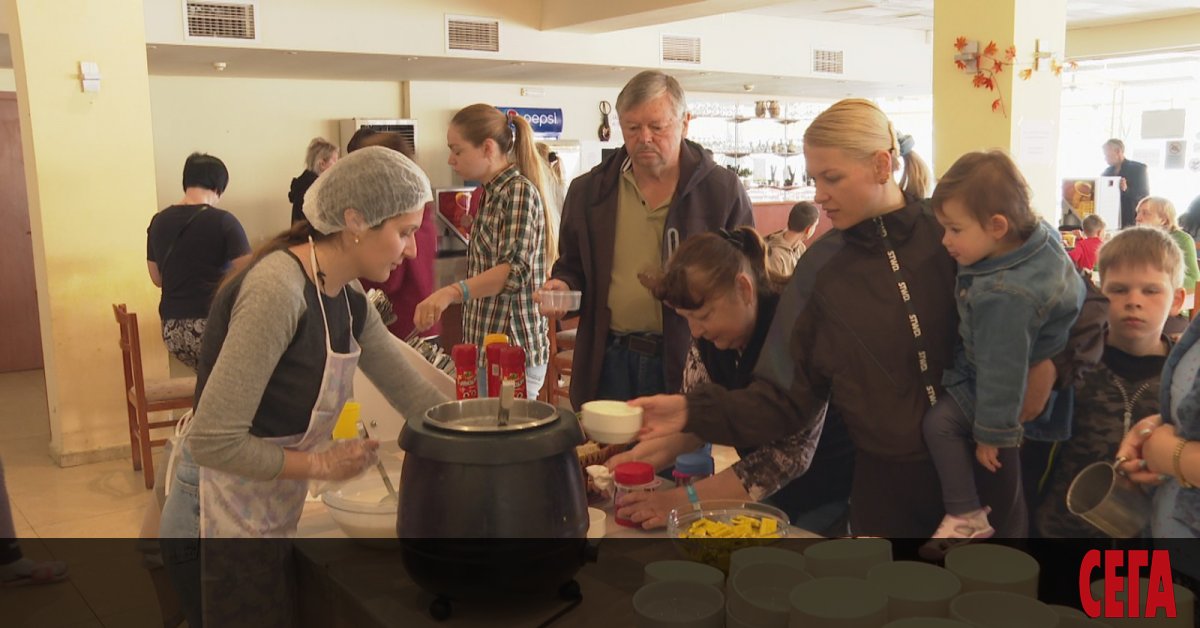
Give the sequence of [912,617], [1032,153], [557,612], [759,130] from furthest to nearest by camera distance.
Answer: [759,130] → [1032,153] → [557,612] → [912,617]

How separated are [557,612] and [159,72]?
317 inches

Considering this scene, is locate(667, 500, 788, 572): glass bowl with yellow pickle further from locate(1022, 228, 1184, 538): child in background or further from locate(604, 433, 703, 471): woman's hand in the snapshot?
locate(1022, 228, 1184, 538): child in background

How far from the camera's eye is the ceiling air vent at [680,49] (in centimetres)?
898

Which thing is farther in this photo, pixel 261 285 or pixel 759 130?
pixel 759 130

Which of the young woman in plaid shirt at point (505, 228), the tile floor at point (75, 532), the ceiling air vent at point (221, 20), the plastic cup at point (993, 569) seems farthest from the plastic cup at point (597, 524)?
the ceiling air vent at point (221, 20)

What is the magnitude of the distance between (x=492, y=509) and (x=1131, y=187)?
30.2ft

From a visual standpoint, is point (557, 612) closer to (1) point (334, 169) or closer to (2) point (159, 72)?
(1) point (334, 169)

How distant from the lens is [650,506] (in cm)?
182

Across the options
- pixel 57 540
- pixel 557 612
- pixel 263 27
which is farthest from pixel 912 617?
pixel 263 27

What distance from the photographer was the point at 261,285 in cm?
177

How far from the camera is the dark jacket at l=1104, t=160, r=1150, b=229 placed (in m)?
8.95

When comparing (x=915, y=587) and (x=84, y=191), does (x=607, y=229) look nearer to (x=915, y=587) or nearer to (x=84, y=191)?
(x=915, y=587)

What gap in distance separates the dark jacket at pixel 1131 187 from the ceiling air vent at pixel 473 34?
18.7 ft

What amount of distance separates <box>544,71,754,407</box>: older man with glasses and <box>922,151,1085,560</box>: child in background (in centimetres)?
84
